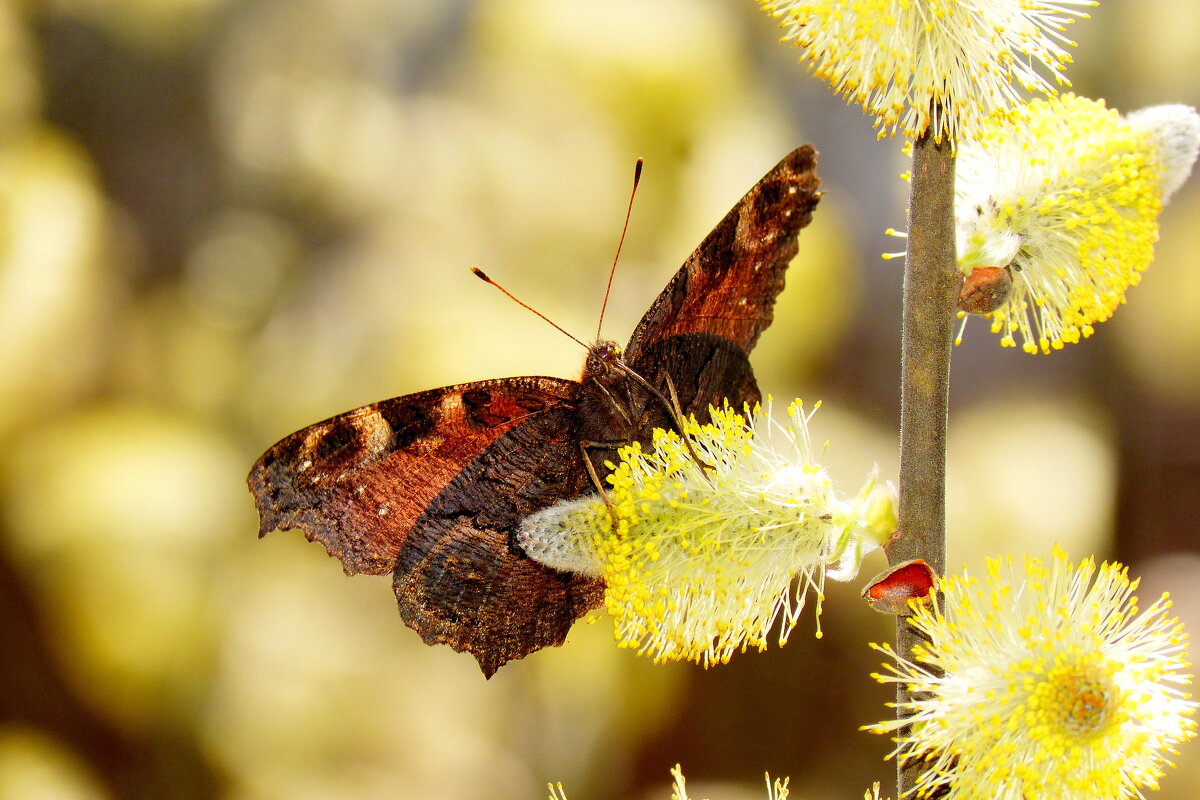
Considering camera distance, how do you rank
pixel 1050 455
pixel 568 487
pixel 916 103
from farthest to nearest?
pixel 1050 455
pixel 568 487
pixel 916 103

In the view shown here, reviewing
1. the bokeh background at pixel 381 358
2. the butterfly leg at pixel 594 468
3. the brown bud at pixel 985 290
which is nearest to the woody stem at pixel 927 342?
the brown bud at pixel 985 290

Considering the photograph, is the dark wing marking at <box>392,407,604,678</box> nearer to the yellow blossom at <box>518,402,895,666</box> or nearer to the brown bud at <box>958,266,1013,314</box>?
the yellow blossom at <box>518,402,895,666</box>

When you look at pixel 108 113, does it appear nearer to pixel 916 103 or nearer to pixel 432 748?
pixel 432 748

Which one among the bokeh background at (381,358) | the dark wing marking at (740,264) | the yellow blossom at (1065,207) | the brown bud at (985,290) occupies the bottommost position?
the bokeh background at (381,358)

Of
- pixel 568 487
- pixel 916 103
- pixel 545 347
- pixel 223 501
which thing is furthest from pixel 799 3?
pixel 223 501

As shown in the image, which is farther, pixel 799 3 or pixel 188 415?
pixel 188 415

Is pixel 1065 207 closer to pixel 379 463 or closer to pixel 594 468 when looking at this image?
pixel 594 468

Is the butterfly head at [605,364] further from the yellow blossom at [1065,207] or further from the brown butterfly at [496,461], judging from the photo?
the yellow blossom at [1065,207]
